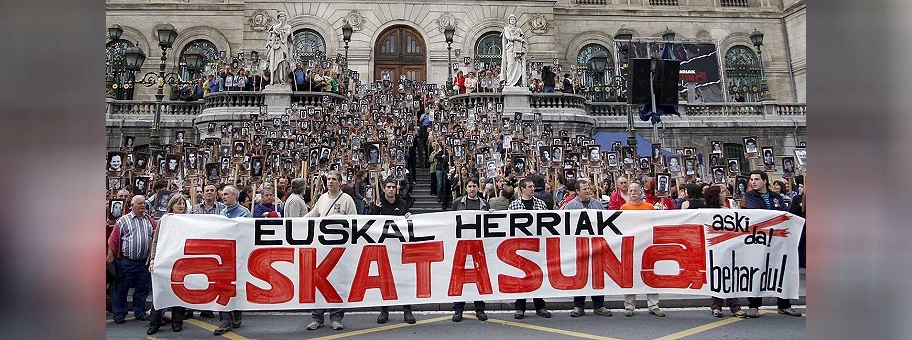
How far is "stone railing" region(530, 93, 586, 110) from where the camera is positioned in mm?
26391

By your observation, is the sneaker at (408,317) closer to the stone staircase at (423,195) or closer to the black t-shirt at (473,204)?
the black t-shirt at (473,204)

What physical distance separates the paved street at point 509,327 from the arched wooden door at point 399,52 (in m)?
28.5

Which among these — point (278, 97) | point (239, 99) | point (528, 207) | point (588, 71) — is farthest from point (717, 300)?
point (588, 71)

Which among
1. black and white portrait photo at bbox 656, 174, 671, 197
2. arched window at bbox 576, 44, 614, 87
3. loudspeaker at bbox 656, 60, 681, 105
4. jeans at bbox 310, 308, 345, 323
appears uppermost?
arched window at bbox 576, 44, 614, 87

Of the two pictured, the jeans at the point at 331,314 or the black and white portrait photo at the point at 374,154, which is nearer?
the jeans at the point at 331,314

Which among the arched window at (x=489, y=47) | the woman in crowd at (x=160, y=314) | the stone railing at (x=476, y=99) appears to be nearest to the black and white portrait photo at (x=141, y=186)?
the woman in crowd at (x=160, y=314)

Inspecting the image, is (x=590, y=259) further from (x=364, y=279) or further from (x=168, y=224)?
(x=168, y=224)

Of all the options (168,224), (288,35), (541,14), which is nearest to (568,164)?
(168,224)

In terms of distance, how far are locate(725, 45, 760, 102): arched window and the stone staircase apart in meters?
26.0

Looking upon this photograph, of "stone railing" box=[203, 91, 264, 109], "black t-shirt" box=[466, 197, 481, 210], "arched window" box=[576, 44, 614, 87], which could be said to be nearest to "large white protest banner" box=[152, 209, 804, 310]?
"black t-shirt" box=[466, 197, 481, 210]

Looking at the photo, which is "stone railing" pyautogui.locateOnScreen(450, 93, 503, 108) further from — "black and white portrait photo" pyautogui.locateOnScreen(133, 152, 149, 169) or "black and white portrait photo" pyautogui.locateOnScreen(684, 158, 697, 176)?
"black and white portrait photo" pyautogui.locateOnScreen(133, 152, 149, 169)

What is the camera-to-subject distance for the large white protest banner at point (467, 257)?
7.79 meters
